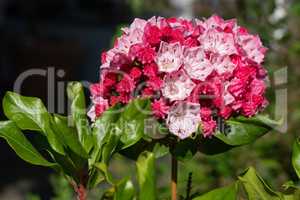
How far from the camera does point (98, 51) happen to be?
9.12 metres

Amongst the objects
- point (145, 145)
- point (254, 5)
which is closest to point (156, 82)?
point (145, 145)

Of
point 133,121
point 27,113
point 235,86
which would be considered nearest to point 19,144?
point 27,113

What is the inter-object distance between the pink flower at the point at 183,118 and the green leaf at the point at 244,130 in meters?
0.06

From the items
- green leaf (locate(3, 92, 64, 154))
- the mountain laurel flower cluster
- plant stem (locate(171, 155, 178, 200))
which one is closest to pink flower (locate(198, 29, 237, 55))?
the mountain laurel flower cluster

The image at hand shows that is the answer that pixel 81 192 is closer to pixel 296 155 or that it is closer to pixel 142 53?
pixel 142 53

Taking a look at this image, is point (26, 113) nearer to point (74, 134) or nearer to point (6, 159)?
point (74, 134)

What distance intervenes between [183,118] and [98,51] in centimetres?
812

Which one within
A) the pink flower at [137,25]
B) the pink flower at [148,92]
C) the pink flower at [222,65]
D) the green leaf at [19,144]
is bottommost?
the green leaf at [19,144]

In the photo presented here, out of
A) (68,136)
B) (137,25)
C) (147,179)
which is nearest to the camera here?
(147,179)

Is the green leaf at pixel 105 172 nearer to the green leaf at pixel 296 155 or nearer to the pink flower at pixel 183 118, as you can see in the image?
the pink flower at pixel 183 118

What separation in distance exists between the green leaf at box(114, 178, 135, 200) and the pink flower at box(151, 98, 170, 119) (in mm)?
236

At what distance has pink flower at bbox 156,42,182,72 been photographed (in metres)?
1.08

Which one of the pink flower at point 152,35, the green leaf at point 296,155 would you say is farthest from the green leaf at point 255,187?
the pink flower at point 152,35

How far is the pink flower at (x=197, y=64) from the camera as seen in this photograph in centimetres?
108
